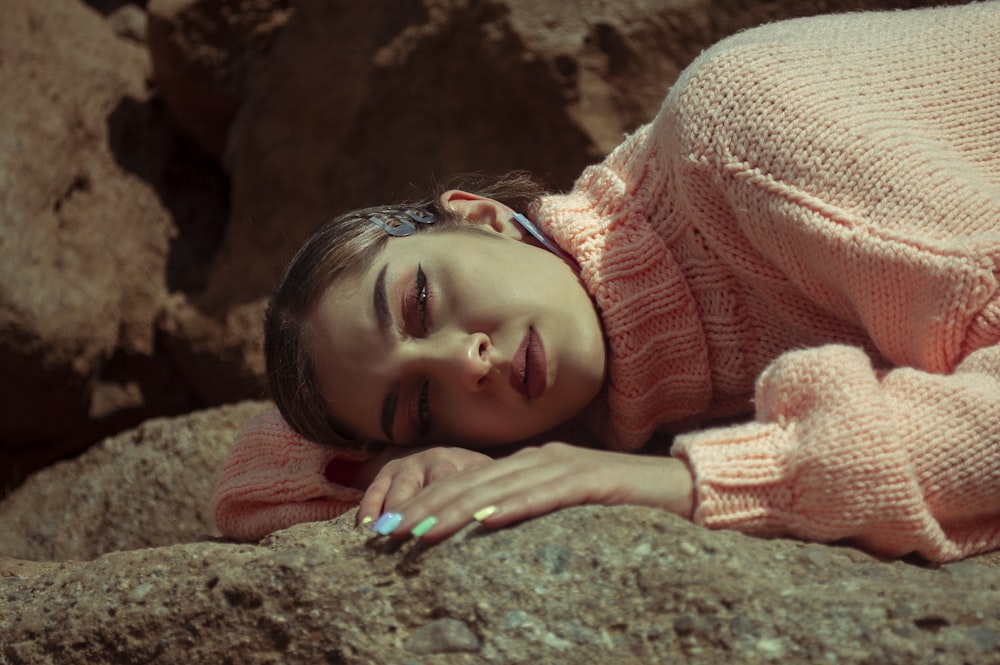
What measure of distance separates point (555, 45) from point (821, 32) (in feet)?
4.04

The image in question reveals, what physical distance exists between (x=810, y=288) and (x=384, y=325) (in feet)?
2.24

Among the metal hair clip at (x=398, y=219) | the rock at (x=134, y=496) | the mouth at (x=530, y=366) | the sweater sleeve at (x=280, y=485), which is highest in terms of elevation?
the metal hair clip at (x=398, y=219)

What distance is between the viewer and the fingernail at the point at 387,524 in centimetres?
142

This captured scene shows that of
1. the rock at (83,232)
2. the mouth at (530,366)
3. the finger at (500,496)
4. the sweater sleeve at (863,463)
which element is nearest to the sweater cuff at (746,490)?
the sweater sleeve at (863,463)

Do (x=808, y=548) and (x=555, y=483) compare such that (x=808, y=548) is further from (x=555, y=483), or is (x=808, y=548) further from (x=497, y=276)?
(x=497, y=276)

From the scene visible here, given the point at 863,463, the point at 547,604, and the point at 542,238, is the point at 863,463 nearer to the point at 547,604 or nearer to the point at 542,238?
the point at 547,604

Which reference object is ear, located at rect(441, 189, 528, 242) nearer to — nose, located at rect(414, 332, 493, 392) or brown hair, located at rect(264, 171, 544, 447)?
brown hair, located at rect(264, 171, 544, 447)

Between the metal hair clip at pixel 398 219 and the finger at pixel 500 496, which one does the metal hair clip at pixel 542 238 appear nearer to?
the metal hair clip at pixel 398 219

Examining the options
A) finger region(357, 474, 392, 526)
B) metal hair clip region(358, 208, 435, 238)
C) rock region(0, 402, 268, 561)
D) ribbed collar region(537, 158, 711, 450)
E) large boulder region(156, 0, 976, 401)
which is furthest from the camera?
large boulder region(156, 0, 976, 401)

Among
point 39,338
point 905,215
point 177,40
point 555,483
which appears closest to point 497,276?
point 555,483

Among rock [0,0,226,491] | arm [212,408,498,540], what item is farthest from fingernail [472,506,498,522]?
rock [0,0,226,491]

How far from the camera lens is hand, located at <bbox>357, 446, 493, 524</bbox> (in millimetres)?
1651

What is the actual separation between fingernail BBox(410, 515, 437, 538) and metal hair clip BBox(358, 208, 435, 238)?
0.71 m

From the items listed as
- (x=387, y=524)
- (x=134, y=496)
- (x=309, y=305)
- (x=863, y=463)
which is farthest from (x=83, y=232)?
(x=863, y=463)
